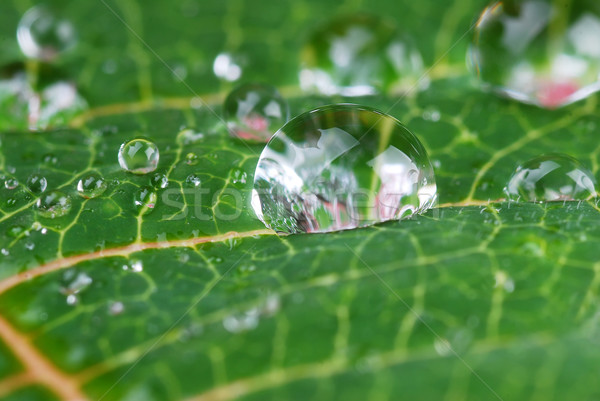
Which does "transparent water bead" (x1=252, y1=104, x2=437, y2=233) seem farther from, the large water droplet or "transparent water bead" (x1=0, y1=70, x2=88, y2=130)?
"transparent water bead" (x1=0, y1=70, x2=88, y2=130)

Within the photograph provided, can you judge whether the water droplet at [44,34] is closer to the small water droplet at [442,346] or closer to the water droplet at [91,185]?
the water droplet at [91,185]

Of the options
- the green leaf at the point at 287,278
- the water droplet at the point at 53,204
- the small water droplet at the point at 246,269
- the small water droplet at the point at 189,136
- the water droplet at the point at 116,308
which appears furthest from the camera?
the small water droplet at the point at 189,136

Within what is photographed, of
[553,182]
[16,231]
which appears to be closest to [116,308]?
[16,231]

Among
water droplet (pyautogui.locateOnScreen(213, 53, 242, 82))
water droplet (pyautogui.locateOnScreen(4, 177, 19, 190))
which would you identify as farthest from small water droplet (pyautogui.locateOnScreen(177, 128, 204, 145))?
water droplet (pyautogui.locateOnScreen(4, 177, 19, 190))

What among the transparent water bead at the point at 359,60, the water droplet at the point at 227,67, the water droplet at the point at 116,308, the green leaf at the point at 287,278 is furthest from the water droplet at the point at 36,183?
the transparent water bead at the point at 359,60

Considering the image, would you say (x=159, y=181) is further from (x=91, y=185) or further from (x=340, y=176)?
(x=340, y=176)

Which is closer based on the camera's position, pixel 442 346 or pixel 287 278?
pixel 442 346

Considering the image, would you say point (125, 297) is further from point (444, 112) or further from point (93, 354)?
point (444, 112)
